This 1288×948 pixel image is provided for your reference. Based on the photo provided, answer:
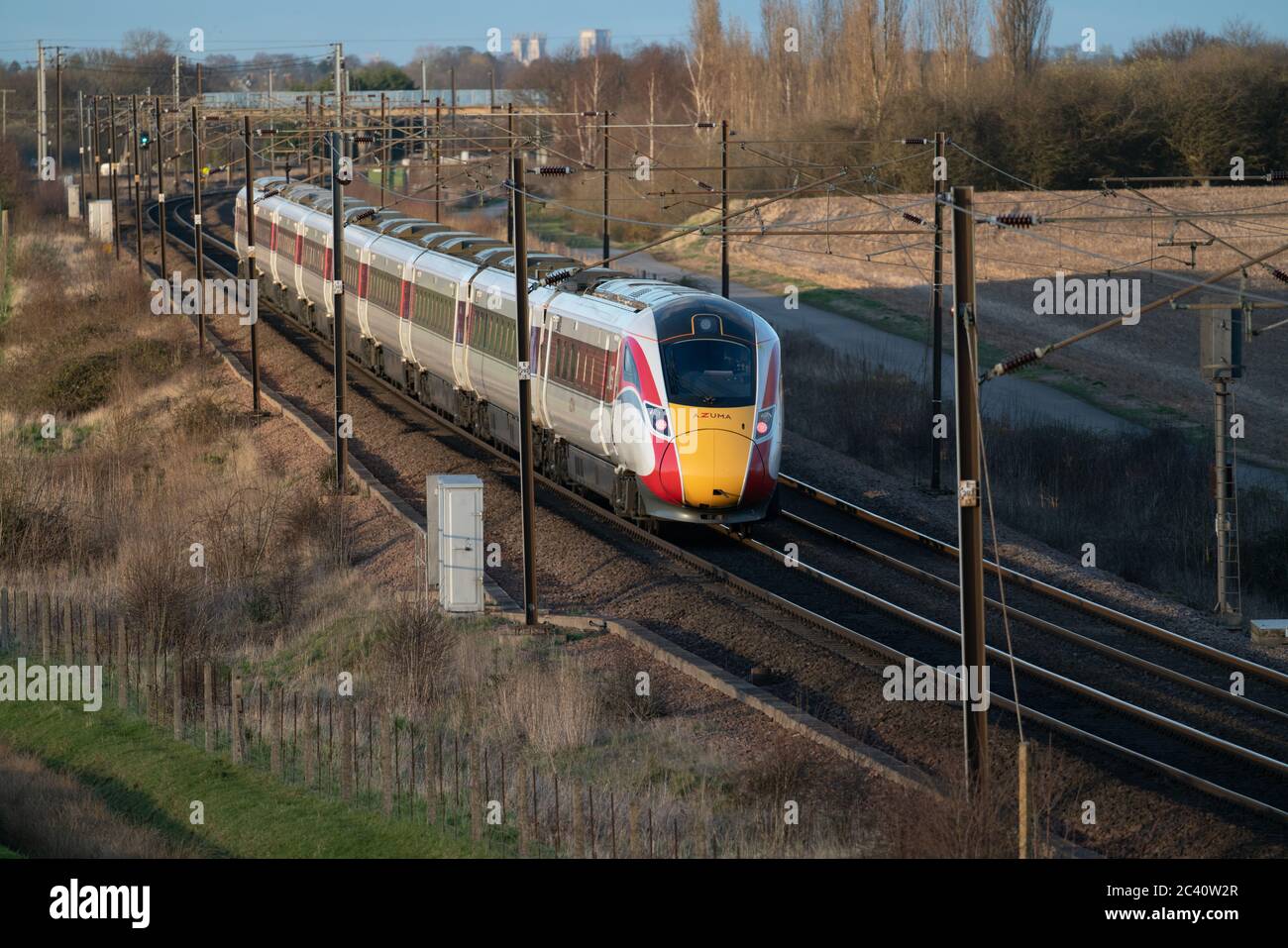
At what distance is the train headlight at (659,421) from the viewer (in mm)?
21188

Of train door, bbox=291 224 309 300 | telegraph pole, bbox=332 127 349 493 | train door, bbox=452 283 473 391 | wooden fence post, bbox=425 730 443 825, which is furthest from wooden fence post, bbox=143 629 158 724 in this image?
train door, bbox=291 224 309 300

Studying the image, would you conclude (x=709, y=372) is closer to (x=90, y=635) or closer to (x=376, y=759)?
(x=376, y=759)

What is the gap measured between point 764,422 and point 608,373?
2.28 metres

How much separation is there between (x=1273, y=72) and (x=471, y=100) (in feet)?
236

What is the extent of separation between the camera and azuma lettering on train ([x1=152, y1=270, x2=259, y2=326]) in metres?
45.9

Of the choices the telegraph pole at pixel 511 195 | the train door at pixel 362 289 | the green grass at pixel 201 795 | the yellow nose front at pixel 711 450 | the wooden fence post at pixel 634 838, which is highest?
the telegraph pole at pixel 511 195

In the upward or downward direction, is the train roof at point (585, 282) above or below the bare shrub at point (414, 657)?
above

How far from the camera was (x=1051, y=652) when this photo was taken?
18484mm

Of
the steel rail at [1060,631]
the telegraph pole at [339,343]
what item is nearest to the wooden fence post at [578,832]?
the steel rail at [1060,631]

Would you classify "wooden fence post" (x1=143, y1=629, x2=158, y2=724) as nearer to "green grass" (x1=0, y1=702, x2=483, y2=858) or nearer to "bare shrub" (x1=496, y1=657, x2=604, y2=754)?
"green grass" (x1=0, y1=702, x2=483, y2=858)

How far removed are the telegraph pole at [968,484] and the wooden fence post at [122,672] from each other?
35.1ft

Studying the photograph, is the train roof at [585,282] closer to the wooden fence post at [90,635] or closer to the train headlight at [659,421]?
the train headlight at [659,421]

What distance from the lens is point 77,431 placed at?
123 ft
